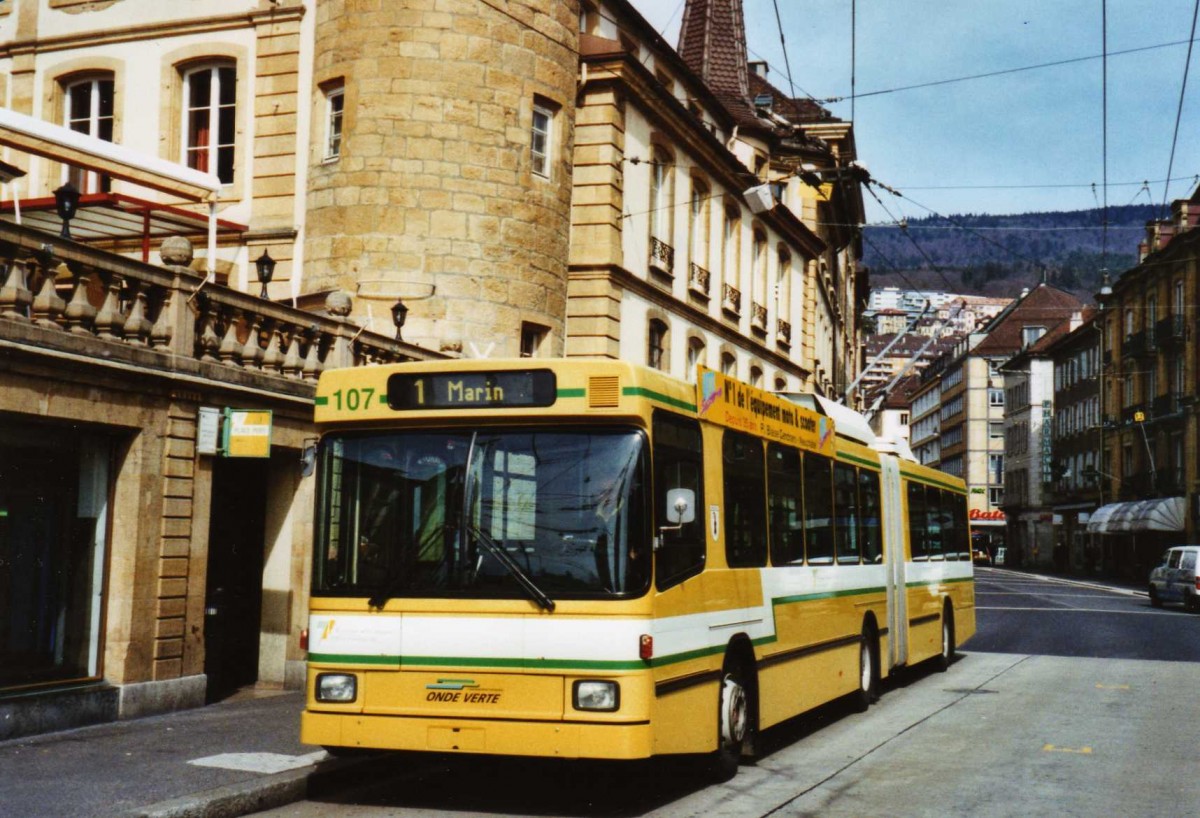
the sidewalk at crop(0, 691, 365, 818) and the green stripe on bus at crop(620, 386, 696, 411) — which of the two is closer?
the sidewalk at crop(0, 691, 365, 818)

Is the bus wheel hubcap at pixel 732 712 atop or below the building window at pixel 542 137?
below

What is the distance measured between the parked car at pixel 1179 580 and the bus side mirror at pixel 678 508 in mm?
31902

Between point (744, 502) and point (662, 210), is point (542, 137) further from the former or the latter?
point (744, 502)

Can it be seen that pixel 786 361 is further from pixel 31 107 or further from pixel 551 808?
pixel 551 808

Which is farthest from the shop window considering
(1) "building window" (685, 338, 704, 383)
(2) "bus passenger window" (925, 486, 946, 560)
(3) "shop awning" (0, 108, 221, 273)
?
(1) "building window" (685, 338, 704, 383)

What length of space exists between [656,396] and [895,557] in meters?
8.06

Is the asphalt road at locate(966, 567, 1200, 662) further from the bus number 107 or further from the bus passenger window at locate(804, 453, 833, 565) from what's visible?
the bus number 107

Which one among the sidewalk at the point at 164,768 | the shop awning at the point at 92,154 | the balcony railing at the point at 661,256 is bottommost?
the sidewalk at the point at 164,768

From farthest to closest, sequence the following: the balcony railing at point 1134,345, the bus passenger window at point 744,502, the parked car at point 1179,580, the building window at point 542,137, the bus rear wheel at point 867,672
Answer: the balcony railing at point 1134,345 → the parked car at point 1179,580 → the building window at point 542,137 → the bus rear wheel at point 867,672 → the bus passenger window at point 744,502

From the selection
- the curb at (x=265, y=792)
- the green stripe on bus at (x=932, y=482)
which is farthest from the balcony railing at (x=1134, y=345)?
A: the curb at (x=265, y=792)

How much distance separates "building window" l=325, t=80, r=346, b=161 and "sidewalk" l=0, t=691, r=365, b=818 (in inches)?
482

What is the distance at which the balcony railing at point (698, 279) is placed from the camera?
1220 inches

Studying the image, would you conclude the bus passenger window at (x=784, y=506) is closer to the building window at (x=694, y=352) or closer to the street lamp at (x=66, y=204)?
the street lamp at (x=66, y=204)

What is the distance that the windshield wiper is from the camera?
846cm
